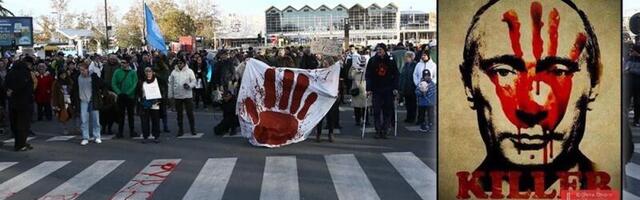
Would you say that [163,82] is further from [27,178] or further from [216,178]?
[216,178]

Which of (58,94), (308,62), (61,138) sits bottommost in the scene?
(61,138)

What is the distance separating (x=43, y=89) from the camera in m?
17.6

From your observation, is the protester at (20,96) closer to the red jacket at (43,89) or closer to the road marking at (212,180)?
the road marking at (212,180)

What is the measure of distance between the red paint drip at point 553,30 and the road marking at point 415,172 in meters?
4.61

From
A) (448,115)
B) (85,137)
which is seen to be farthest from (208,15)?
(448,115)

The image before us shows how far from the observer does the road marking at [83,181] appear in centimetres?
798

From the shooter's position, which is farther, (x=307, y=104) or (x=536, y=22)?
(x=307, y=104)

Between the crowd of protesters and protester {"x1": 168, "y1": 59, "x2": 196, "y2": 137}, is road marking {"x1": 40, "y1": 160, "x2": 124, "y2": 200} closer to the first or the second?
the crowd of protesters

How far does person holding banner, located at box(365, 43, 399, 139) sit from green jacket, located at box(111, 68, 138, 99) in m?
4.78

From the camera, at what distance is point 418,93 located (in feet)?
44.2

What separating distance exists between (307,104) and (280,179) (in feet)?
13.1

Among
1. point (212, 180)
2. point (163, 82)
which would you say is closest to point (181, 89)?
point (163, 82)

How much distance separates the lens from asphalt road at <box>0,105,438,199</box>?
7895mm

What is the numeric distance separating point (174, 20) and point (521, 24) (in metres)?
74.8
